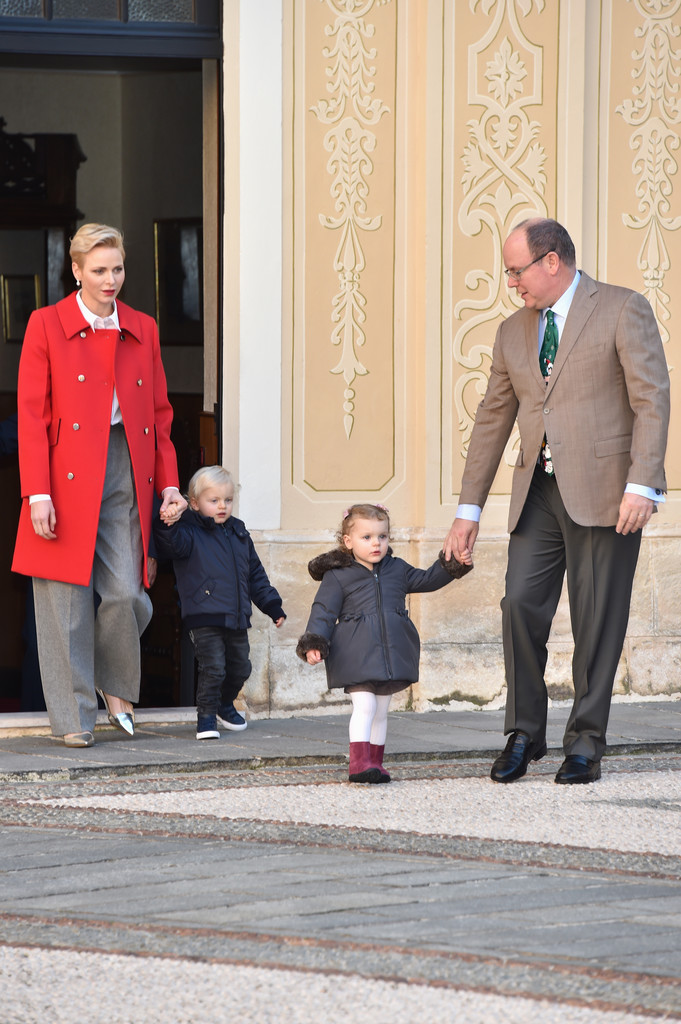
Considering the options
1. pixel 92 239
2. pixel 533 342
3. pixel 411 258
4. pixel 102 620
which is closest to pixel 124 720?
pixel 102 620

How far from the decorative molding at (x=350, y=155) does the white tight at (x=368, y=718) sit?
1.98 metres

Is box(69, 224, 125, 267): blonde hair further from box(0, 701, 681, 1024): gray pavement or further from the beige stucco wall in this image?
box(0, 701, 681, 1024): gray pavement

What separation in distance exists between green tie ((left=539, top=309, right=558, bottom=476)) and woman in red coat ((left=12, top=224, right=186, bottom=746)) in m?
1.45

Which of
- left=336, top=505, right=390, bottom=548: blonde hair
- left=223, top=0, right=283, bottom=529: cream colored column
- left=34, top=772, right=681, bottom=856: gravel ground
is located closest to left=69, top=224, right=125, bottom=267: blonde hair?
left=223, top=0, right=283, bottom=529: cream colored column

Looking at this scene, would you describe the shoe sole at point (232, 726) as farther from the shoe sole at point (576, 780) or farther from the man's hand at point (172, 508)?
the shoe sole at point (576, 780)

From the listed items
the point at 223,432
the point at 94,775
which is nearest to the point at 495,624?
the point at 223,432

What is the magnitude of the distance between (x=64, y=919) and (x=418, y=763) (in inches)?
95.3

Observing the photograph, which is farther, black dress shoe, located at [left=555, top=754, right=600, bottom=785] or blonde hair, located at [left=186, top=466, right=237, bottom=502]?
blonde hair, located at [left=186, top=466, right=237, bottom=502]

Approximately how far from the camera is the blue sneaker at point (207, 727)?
6.38 m

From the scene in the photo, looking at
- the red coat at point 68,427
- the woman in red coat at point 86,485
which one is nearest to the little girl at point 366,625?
the woman in red coat at point 86,485

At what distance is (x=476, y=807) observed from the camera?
Answer: 5004mm

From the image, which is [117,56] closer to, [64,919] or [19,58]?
[19,58]

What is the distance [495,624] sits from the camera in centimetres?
732

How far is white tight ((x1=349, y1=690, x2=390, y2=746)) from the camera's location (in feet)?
17.8
